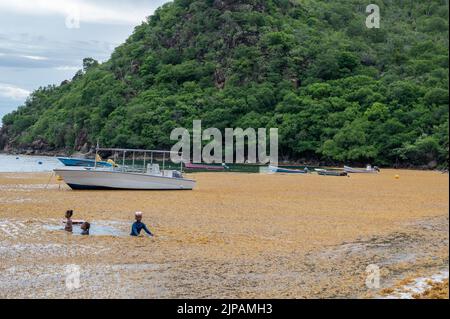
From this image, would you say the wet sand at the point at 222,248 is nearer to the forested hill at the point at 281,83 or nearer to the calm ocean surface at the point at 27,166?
the calm ocean surface at the point at 27,166

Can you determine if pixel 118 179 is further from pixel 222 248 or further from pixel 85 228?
pixel 222 248

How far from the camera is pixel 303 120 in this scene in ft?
305

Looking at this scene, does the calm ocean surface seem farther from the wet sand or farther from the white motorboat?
the wet sand

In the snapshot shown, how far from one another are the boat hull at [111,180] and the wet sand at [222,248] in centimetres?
477

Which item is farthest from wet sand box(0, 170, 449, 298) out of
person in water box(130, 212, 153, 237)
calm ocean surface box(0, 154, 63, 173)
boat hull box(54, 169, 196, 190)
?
calm ocean surface box(0, 154, 63, 173)

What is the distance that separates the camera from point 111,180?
111ft

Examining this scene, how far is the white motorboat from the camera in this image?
109 ft

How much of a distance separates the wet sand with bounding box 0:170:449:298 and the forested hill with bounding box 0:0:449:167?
52.6 metres

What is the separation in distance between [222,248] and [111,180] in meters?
19.3

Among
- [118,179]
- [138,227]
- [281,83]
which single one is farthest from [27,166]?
[138,227]

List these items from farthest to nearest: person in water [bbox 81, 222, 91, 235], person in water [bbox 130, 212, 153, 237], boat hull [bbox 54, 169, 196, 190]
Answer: boat hull [bbox 54, 169, 196, 190]
person in water [bbox 81, 222, 91, 235]
person in water [bbox 130, 212, 153, 237]
